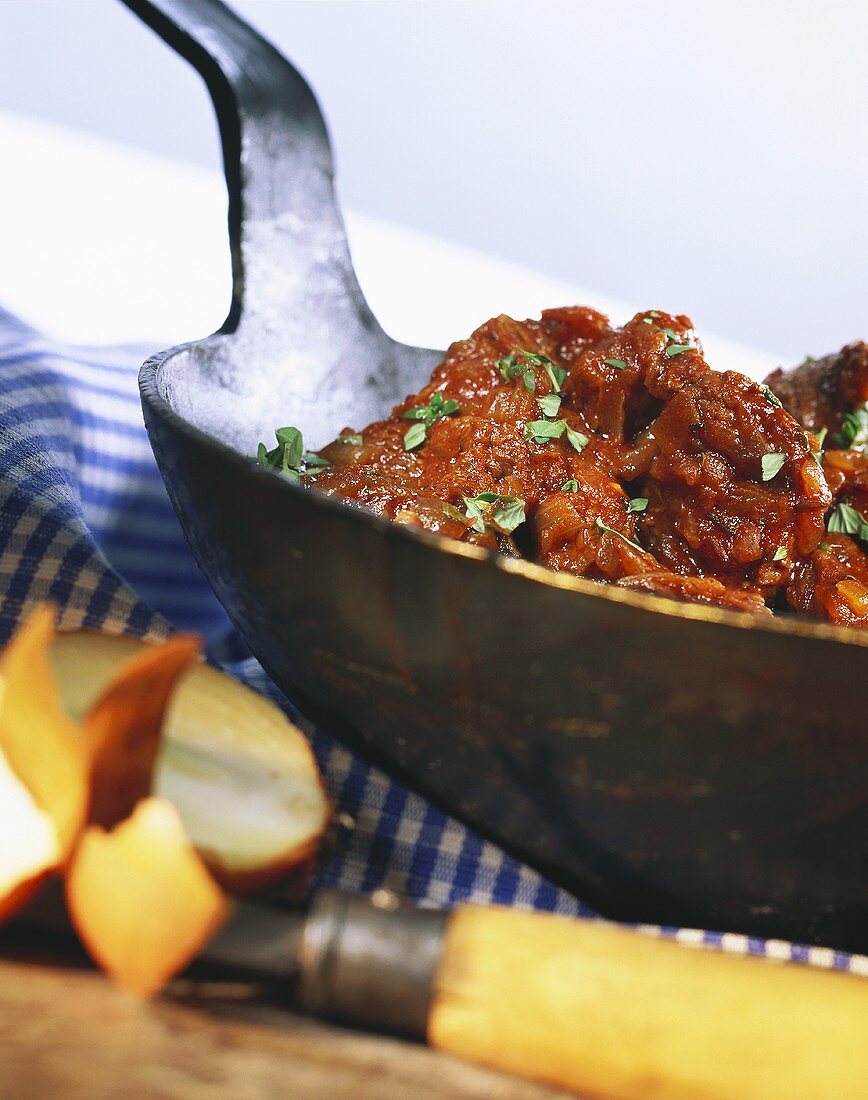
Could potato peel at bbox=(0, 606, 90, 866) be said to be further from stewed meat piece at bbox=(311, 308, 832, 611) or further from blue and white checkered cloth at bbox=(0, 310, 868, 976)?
stewed meat piece at bbox=(311, 308, 832, 611)

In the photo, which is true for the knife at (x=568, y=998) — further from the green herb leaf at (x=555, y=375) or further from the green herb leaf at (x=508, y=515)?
the green herb leaf at (x=555, y=375)

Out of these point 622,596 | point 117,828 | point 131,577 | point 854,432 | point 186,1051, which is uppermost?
point 854,432

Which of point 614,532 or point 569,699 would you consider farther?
point 614,532

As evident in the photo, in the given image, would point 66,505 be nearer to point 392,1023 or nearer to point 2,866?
point 2,866

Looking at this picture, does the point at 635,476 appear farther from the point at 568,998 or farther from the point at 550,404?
the point at 568,998

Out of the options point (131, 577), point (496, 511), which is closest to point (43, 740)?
point (496, 511)

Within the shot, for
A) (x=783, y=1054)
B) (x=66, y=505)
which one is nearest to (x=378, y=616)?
(x=783, y=1054)

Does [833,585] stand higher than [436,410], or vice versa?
[436,410]
